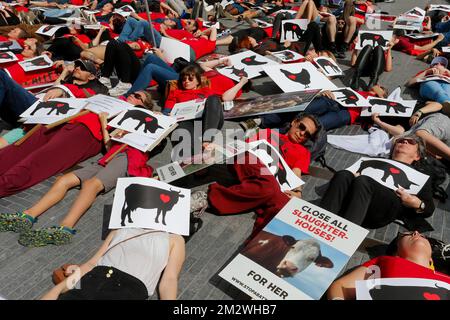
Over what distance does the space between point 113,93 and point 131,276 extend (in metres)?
4.28

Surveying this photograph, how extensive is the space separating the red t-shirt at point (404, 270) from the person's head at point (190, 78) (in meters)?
3.85

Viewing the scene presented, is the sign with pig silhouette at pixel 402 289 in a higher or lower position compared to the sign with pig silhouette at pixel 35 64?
lower

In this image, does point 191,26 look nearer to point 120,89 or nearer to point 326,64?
point 120,89

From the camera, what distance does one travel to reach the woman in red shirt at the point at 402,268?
8.38 feet

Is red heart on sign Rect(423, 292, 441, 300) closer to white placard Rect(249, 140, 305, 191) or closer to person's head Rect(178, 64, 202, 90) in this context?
white placard Rect(249, 140, 305, 191)

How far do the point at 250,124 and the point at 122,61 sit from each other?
2924 mm

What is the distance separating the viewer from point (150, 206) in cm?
317

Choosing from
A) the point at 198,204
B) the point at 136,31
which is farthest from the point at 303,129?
the point at 136,31

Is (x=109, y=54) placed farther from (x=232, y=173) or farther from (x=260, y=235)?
(x=260, y=235)

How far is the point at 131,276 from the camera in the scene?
269 centimetres

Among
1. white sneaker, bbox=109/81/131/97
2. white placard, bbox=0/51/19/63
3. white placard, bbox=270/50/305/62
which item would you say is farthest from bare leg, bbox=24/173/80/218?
white placard, bbox=270/50/305/62

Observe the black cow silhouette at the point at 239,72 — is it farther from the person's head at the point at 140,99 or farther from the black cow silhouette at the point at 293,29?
the black cow silhouette at the point at 293,29

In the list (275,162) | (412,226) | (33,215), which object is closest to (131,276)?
(33,215)

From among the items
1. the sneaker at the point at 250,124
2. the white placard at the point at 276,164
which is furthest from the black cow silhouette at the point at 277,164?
the sneaker at the point at 250,124
